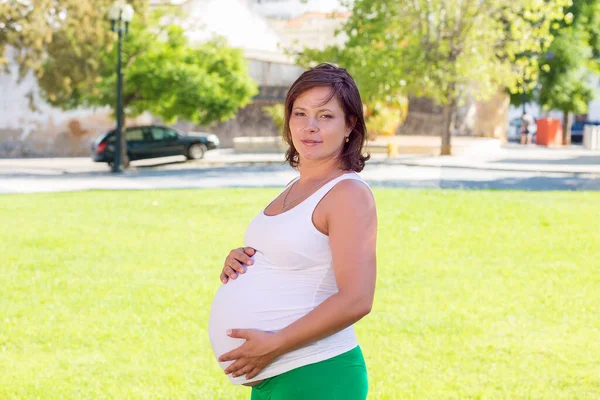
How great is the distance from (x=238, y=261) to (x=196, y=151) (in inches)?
1174

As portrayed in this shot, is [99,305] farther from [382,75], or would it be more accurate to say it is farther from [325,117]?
[382,75]

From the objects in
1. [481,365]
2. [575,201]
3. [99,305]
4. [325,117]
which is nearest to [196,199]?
[575,201]

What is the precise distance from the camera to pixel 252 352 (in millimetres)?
2697

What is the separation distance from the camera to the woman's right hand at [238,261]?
2.87 meters

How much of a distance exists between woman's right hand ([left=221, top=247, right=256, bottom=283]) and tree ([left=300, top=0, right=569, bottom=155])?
88.7 ft

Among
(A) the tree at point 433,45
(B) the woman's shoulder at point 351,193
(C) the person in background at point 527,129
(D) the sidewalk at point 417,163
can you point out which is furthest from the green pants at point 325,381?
(C) the person in background at point 527,129

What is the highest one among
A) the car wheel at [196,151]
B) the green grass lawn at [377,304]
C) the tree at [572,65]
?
the tree at [572,65]

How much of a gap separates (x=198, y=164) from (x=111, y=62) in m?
4.75

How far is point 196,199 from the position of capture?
1608 cm

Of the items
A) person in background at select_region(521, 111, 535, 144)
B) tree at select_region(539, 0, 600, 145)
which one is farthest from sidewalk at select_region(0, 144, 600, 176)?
tree at select_region(539, 0, 600, 145)

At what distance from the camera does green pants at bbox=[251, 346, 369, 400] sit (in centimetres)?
266

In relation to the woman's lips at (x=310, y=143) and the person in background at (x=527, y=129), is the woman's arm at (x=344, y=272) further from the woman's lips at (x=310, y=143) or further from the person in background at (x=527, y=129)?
the person in background at (x=527, y=129)

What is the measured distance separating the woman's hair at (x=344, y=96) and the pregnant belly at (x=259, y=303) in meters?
0.43

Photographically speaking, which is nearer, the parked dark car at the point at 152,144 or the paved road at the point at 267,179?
the paved road at the point at 267,179
